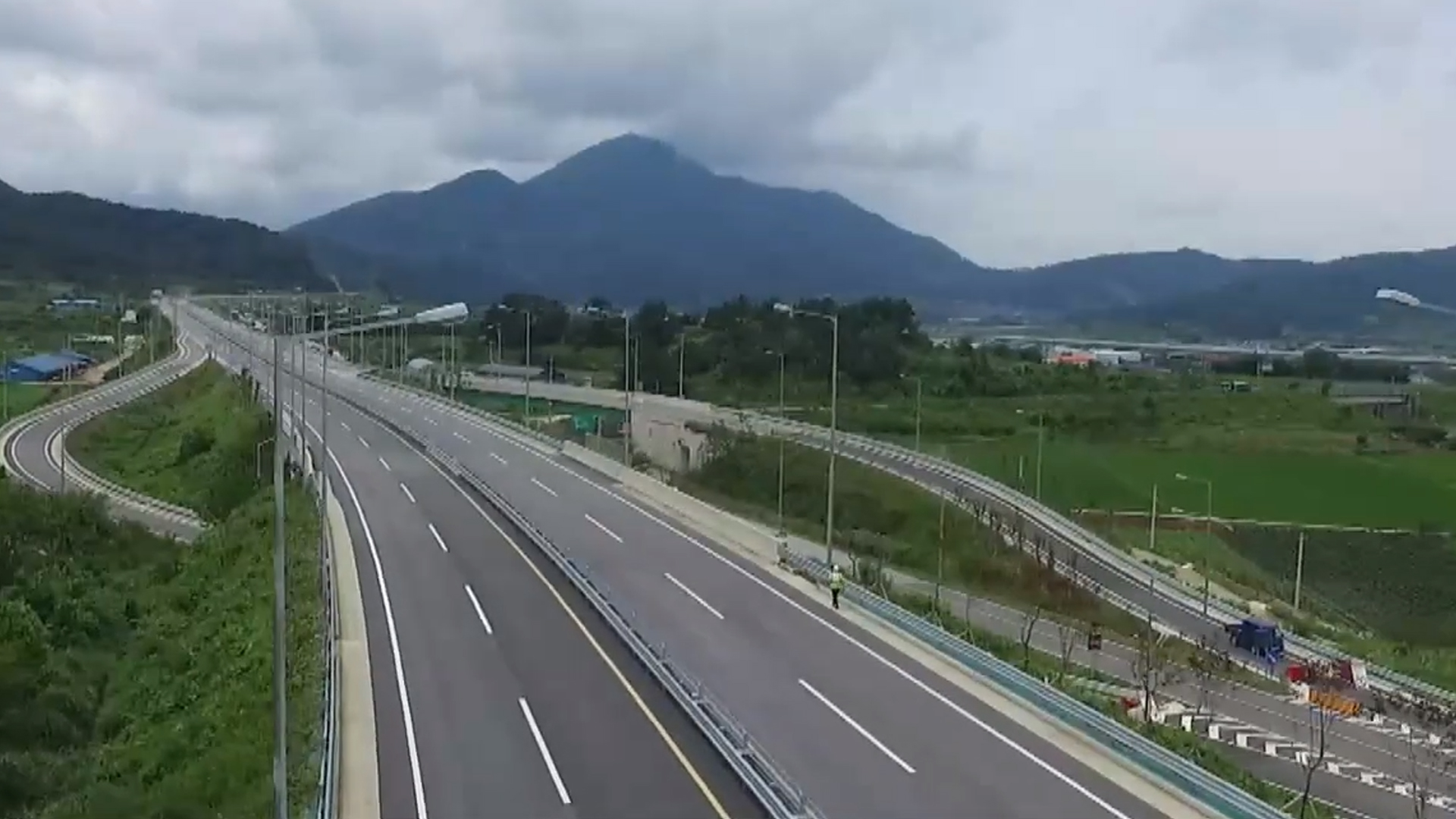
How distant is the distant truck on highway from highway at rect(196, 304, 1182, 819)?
1687cm

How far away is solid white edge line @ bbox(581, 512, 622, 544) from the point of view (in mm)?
43906

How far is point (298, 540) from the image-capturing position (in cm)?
4403

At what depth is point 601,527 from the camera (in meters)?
45.9

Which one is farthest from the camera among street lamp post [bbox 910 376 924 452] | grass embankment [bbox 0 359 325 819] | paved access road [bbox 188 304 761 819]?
street lamp post [bbox 910 376 924 452]

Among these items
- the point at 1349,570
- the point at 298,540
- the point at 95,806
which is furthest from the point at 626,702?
the point at 1349,570

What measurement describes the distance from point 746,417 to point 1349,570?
107 feet

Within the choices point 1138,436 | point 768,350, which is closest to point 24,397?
point 768,350

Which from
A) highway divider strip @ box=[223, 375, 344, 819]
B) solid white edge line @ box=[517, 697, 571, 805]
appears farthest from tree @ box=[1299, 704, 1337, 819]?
highway divider strip @ box=[223, 375, 344, 819]

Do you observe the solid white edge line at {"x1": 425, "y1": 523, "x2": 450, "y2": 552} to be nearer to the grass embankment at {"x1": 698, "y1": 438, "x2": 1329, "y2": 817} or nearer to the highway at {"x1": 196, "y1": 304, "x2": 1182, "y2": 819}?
the highway at {"x1": 196, "y1": 304, "x2": 1182, "y2": 819}

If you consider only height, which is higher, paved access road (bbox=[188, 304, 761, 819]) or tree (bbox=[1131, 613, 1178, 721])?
paved access road (bbox=[188, 304, 761, 819])

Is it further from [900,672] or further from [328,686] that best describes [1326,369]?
[328,686]

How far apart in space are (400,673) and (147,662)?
16851 millimetres

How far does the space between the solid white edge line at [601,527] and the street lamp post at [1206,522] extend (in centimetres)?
2178

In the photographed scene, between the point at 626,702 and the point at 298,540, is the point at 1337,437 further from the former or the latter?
the point at 626,702
